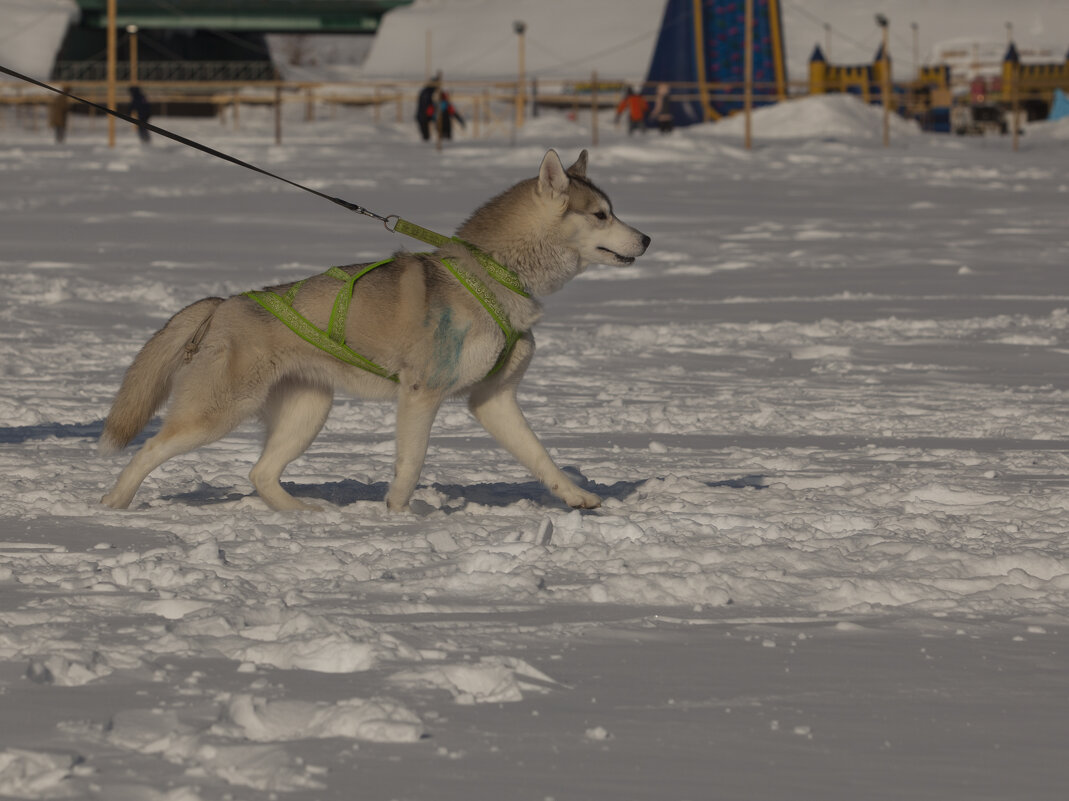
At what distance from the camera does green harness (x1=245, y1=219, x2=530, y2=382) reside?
17.4 ft

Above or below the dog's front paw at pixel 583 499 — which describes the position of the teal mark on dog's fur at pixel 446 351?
above

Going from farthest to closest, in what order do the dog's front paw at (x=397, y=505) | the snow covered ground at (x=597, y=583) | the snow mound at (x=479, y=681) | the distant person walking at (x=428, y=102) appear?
1. the distant person walking at (x=428, y=102)
2. the dog's front paw at (x=397, y=505)
3. the snow mound at (x=479, y=681)
4. the snow covered ground at (x=597, y=583)

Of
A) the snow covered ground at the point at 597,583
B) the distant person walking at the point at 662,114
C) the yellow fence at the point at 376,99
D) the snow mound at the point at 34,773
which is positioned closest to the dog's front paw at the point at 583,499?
the snow covered ground at the point at 597,583

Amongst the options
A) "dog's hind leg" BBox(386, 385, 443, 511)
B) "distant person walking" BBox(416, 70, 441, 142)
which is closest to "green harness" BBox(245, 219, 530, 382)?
"dog's hind leg" BBox(386, 385, 443, 511)

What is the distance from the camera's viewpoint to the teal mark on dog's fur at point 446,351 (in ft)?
17.4

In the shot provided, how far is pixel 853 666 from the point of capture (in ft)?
11.7

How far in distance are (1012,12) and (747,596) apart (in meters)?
68.0

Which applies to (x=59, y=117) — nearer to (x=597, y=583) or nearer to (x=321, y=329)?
(x=321, y=329)

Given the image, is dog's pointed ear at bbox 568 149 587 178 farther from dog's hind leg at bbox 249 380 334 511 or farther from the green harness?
dog's hind leg at bbox 249 380 334 511

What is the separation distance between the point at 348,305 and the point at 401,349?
0.81 ft

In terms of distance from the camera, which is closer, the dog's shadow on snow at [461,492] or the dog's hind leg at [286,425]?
the dog's hind leg at [286,425]

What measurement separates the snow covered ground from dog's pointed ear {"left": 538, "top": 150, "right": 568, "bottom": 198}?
1182 millimetres

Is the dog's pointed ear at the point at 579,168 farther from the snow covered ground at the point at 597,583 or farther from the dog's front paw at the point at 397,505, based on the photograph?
the dog's front paw at the point at 397,505

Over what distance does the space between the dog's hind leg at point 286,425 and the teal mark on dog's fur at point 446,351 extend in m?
0.54
